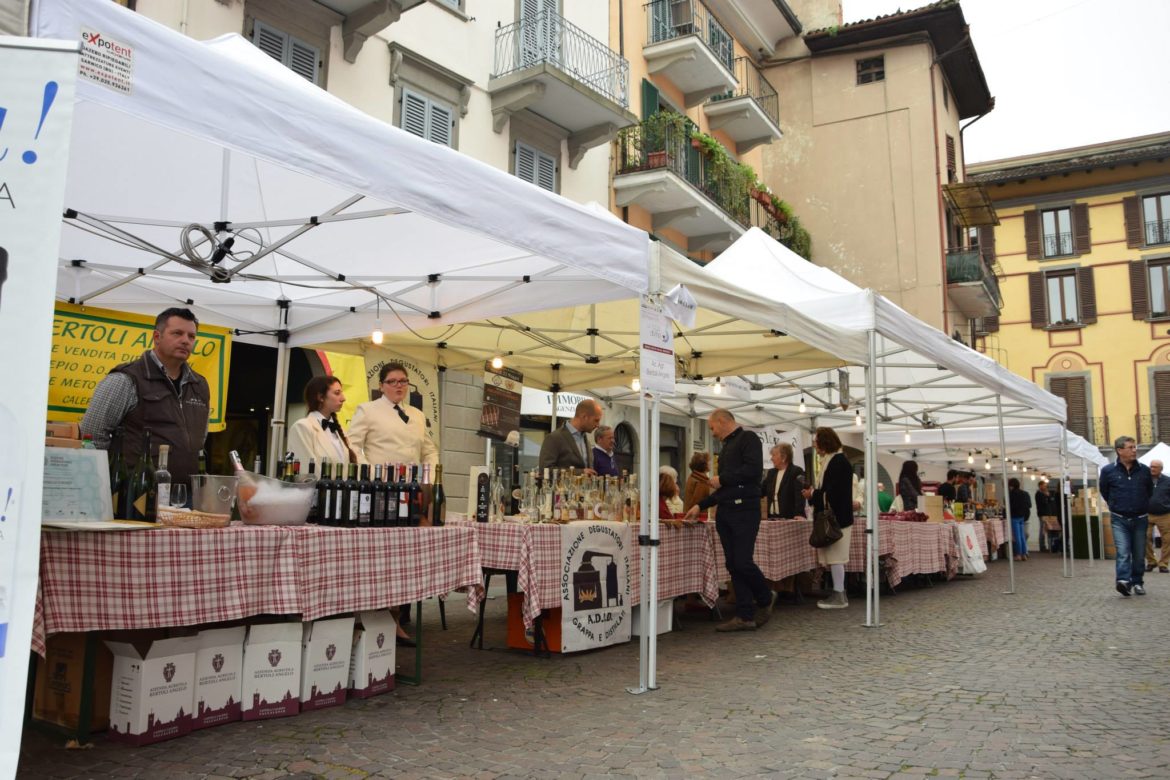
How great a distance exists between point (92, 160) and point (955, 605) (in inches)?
366

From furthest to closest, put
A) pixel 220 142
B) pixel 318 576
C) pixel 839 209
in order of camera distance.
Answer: pixel 839 209, pixel 318 576, pixel 220 142

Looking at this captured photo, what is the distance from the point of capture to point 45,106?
2195mm

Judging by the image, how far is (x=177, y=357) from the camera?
175 inches

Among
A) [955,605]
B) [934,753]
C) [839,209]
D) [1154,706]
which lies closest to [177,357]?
[934,753]

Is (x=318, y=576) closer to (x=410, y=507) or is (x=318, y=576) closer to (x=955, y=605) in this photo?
(x=410, y=507)

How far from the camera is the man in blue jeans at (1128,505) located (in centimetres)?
1066

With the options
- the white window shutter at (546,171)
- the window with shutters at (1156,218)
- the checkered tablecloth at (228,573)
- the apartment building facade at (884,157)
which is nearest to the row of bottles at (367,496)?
the checkered tablecloth at (228,573)

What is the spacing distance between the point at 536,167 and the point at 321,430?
9.65 meters

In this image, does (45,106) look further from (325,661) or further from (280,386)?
(280,386)

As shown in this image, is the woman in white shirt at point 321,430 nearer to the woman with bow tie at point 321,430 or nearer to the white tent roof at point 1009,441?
the woman with bow tie at point 321,430

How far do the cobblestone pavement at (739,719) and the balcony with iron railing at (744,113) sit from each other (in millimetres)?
16069

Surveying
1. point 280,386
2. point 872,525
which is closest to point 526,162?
point 280,386

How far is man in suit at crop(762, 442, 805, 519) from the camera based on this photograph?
9922 mm

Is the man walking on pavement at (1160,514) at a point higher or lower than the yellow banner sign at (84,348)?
lower
